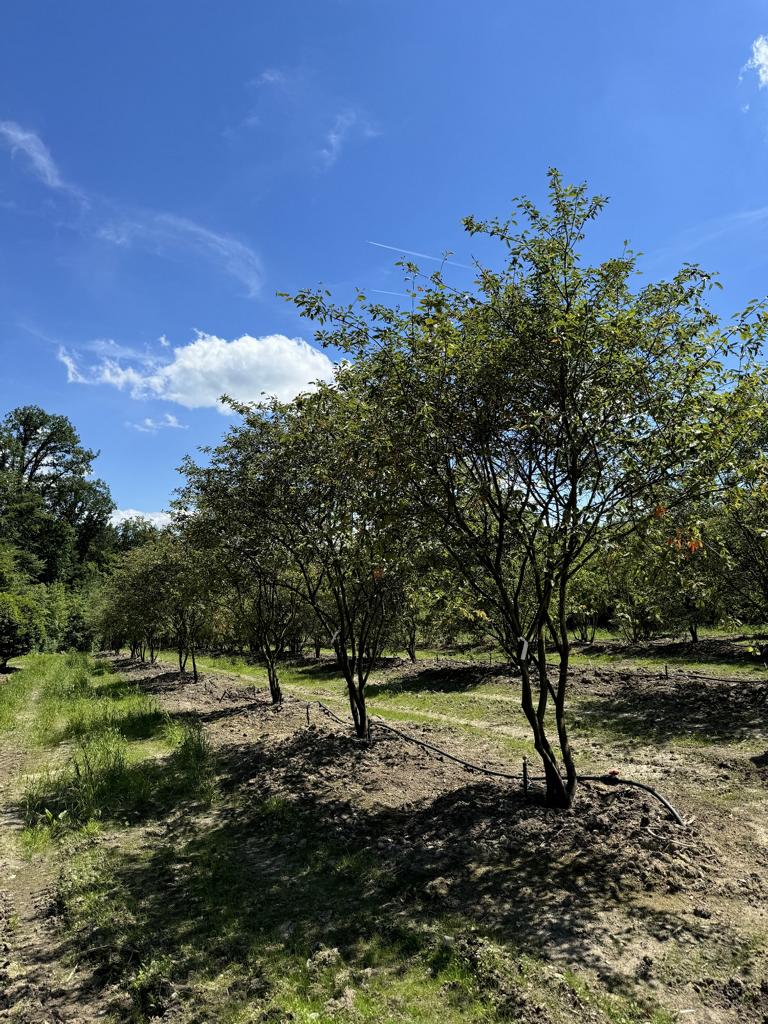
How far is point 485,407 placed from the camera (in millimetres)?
7836

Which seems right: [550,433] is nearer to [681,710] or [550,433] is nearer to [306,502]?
[306,502]

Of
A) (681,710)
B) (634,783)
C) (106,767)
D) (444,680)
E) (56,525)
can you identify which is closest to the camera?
(634,783)

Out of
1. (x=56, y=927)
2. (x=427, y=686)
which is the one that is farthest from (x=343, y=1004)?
(x=427, y=686)

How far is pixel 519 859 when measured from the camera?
755 centimetres

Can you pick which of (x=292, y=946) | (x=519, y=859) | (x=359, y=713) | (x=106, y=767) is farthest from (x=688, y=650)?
(x=292, y=946)

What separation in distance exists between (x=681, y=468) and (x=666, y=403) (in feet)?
2.89

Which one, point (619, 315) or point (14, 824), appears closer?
point (619, 315)

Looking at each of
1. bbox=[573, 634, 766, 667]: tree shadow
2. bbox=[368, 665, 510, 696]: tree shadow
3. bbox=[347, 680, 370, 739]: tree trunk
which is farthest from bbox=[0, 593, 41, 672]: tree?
bbox=[573, 634, 766, 667]: tree shadow

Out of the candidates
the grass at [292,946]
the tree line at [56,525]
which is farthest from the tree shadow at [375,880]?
the tree line at [56,525]

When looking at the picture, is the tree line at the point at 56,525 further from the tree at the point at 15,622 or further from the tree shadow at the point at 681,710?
the tree shadow at the point at 681,710

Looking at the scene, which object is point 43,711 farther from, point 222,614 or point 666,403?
point 666,403

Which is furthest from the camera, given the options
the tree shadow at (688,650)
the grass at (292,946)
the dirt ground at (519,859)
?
the tree shadow at (688,650)

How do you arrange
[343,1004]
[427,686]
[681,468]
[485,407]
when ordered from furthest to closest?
[427,686]
[485,407]
[681,468]
[343,1004]

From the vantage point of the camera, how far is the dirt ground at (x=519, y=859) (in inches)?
208
